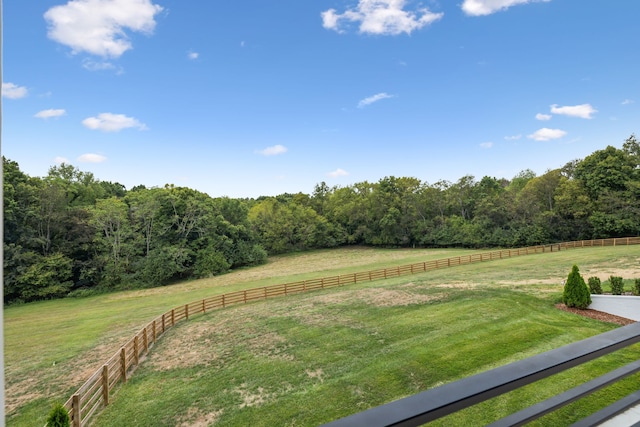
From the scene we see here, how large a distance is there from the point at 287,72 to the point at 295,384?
17602 mm

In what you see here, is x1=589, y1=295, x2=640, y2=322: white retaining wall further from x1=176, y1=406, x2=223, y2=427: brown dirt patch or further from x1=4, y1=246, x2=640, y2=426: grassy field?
x1=176, y1=406, x2=223, y2=427: brown dirt patch

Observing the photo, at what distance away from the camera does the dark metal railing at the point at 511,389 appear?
796 mm

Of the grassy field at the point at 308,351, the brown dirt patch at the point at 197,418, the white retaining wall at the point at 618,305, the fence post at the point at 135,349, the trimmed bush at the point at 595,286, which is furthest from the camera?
the trimmed bush at the point at 595,286

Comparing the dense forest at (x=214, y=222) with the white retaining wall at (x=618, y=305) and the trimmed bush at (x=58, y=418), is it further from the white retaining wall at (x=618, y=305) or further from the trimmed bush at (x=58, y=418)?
the white retaining wall at (x=618, y=305)

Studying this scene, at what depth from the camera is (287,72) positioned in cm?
1912

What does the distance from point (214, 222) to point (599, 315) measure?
2861cm

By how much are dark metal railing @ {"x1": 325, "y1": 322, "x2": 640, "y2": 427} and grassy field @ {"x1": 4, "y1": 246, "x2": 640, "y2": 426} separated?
4499 millimetres

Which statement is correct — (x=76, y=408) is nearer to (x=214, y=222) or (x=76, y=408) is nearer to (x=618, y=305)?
(x=618, y=305)

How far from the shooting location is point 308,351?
846cm

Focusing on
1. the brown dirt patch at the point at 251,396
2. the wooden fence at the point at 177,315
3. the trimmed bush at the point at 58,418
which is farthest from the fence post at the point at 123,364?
the trimmed bush at the point at 58,418

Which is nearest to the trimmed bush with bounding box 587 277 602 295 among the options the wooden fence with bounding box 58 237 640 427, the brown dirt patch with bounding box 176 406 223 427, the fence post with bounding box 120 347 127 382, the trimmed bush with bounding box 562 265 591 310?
the trimmed bush with bounding box 562 265 591 310

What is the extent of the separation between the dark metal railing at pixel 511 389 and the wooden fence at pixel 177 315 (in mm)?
6854

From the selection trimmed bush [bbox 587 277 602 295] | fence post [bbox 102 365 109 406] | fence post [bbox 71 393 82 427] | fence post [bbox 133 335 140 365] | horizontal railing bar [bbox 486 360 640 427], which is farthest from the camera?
trimmed bush [bbox 587 277 602 295]

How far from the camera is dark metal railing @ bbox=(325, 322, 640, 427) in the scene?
0.80 metres
